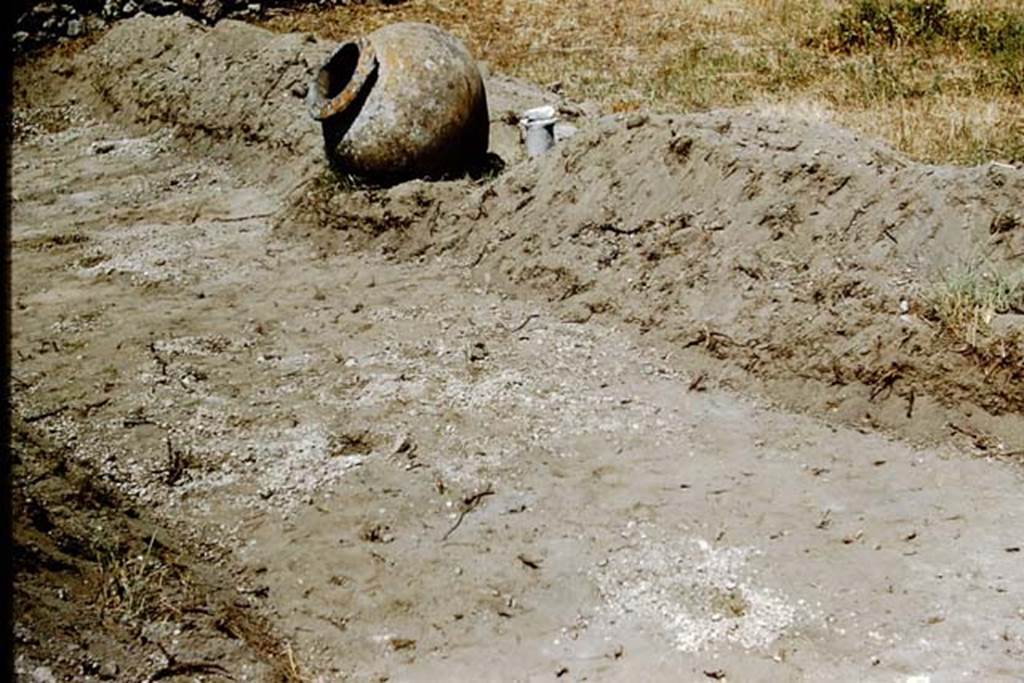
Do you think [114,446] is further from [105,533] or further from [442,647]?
[442,647]

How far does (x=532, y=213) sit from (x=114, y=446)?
304 cm

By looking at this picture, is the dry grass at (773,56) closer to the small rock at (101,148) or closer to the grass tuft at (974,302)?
the grass tuft at (974,302)

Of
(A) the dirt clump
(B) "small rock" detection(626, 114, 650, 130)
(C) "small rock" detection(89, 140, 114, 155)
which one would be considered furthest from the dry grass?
(A) the dirt clump

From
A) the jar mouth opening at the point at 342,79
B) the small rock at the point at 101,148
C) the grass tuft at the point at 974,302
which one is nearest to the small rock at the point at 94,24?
the small rock at the point at 101,148

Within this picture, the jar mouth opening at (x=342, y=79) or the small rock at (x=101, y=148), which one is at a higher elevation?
the jar mouth opening at (x=342, y=79)

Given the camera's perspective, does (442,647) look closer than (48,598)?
No

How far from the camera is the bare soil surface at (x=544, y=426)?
12.9ft

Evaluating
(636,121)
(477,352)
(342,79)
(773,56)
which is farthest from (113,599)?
(773,56)

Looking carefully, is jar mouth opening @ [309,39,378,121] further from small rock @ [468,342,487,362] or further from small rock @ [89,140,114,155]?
small rock @ [89,140,114,155]

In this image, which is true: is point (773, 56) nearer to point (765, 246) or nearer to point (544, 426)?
point (765, 246)

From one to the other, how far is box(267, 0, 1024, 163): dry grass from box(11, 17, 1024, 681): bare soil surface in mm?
1540

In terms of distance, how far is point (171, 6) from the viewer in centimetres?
1350

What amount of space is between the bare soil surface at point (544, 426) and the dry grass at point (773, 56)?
60.6 inches

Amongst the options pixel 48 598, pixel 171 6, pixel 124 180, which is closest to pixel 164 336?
pixel 48 598
